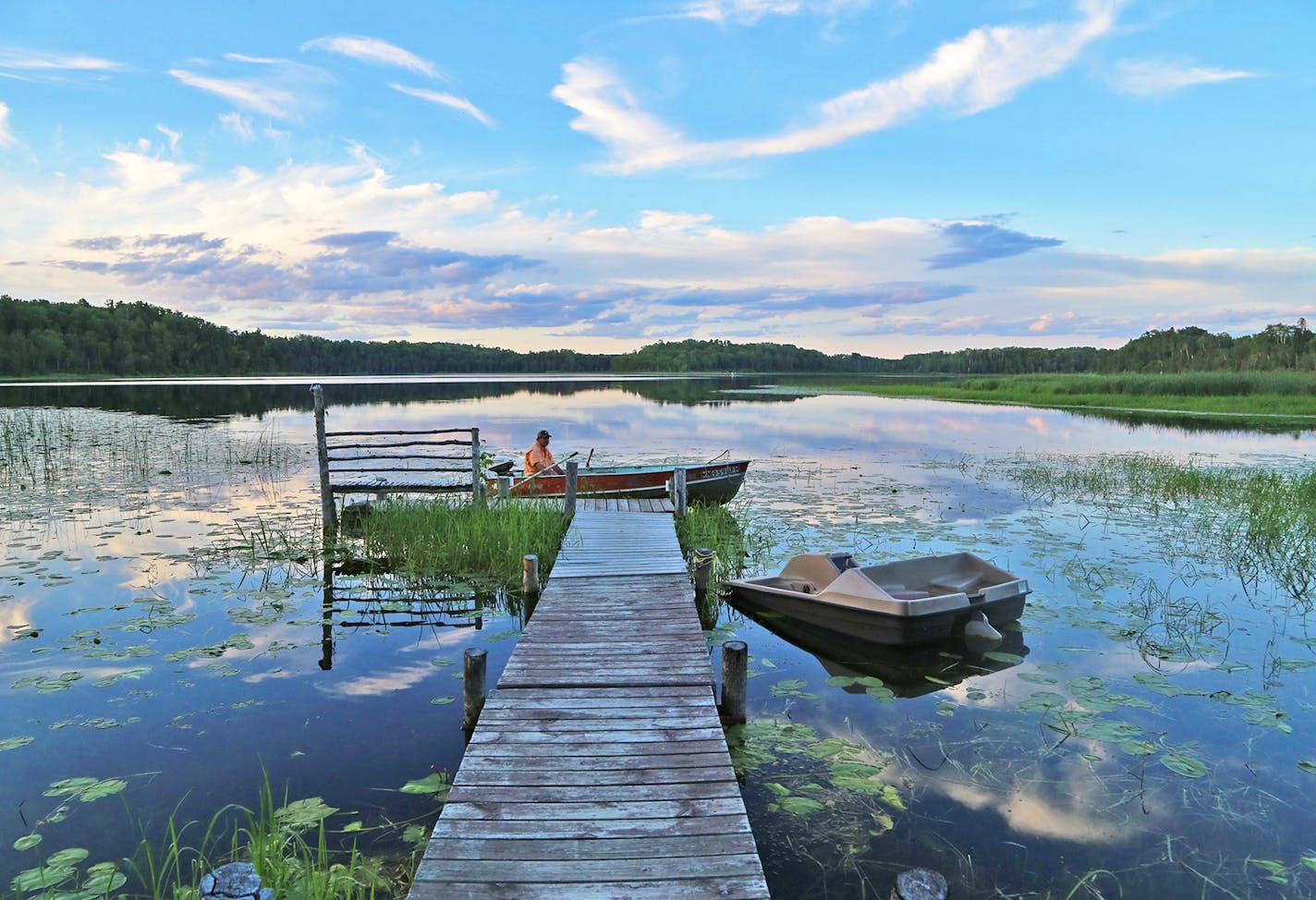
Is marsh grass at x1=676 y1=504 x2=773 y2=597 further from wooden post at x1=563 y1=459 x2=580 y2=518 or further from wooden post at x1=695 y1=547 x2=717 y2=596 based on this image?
wooden post at x1=563 y1=459 x2=580 y2=518

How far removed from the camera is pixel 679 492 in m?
13.5

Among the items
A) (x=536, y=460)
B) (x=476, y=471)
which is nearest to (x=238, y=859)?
(x=476, y=471)

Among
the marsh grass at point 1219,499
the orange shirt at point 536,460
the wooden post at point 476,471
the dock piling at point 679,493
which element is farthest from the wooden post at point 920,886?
the orange shirt at point 536,460

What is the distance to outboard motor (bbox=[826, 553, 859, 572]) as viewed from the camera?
908cm

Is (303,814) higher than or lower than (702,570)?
lower

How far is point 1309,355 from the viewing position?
6009 centimetres

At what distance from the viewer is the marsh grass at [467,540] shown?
10523mm

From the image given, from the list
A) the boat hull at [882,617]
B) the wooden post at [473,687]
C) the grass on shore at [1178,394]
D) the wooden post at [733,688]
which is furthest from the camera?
the grass on shore at [1178,394]

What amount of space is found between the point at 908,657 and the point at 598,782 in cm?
496

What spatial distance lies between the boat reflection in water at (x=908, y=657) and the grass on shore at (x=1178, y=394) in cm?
3871

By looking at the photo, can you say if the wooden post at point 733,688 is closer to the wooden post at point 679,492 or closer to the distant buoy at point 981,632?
the distant buoy at point 981,632

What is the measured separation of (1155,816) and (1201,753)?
126cm

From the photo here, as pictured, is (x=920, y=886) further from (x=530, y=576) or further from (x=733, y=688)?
(x=530, y=576)

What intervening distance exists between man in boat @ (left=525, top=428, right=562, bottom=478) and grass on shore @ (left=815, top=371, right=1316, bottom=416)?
127 ft
